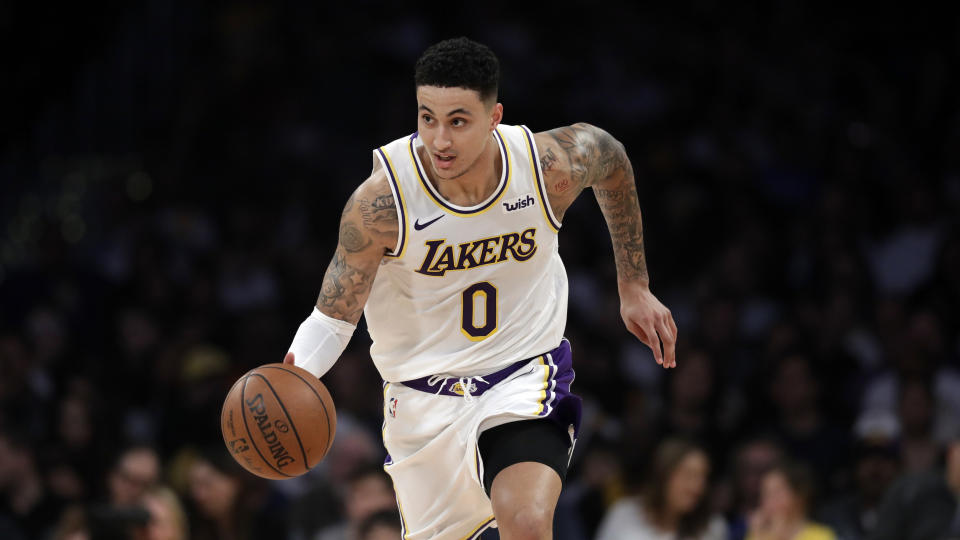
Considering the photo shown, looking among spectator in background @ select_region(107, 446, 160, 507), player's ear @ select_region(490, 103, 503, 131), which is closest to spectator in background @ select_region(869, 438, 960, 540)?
player's ear @ select_region(490, 103, 503, 131)

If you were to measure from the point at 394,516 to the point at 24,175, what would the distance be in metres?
6.77

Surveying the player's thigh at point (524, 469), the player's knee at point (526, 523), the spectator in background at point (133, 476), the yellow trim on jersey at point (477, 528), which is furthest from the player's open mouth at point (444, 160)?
the spectator in background at point (133, 476)

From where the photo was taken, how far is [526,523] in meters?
3.98

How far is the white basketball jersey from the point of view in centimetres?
430

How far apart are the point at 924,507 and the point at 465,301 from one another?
3284mm

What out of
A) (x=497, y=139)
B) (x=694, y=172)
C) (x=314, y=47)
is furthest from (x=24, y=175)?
(x=497, y=139)

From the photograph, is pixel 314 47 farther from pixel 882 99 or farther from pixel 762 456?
pixel 762 456

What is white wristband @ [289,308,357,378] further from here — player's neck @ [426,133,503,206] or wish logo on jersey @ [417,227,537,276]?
player's neck @ [426,133,503,206]

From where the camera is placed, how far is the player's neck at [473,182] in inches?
171

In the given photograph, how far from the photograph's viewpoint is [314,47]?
11766mm

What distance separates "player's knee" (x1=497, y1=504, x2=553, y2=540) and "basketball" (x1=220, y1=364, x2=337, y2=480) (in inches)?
26.4

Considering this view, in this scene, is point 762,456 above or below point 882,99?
below

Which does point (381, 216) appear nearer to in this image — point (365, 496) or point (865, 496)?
point (365, 496)

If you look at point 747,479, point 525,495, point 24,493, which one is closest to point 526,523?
point 525,495
